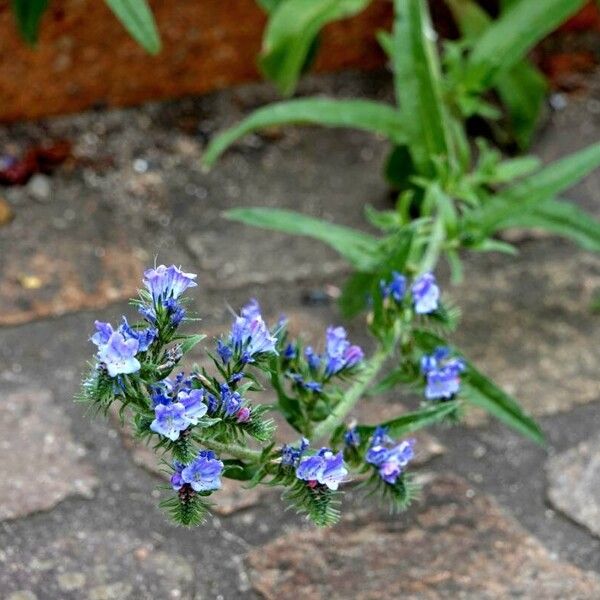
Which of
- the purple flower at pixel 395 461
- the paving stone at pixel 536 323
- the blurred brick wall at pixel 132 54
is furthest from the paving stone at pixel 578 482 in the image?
the blurred brick wall at pixel 132 54

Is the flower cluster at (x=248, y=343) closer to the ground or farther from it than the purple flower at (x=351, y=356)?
farther from it

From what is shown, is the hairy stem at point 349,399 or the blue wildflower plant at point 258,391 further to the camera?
the hairy stem at point 349,399

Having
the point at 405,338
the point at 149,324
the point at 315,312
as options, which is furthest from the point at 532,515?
the point at 149,324

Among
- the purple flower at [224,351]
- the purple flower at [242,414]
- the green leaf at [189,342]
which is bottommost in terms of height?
the purple flower at [242,414]

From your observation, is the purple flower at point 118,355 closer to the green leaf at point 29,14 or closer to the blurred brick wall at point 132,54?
the green leaf at point 29,14

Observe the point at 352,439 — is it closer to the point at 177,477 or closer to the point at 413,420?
the point at 413,420

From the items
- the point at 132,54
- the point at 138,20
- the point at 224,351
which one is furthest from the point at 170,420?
the point at 132,54

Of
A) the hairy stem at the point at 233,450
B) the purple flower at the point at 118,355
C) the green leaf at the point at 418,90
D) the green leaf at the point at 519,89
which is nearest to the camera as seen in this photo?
the purple flower at the point at 118,355
